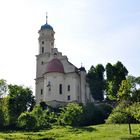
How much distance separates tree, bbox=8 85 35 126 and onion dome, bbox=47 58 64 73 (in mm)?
8202

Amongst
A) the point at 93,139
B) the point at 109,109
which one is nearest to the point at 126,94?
the point at 93,139

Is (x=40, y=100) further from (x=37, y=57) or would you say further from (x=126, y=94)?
(x=126, y=94)

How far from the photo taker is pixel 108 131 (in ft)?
163

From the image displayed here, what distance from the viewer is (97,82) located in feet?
292

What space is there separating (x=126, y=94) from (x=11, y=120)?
21.4 metres

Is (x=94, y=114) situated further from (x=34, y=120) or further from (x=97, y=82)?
(x=97, y=82)

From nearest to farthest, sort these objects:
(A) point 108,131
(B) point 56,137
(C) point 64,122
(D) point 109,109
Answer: (B) point 56,137
(A) point 108,131
(C) point 64,122
(D) point 109,109

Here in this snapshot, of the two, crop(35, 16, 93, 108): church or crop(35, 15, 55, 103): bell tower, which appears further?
crop(35, 15, 55, 103): bell tower

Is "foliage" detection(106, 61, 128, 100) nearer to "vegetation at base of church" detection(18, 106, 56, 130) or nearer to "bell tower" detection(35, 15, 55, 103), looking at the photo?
"bell tower" detection(35, 15, 55, 103)

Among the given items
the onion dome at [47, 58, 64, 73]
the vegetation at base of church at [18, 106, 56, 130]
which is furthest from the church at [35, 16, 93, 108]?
the vegetation at base of church at [18, 106, 56, 130]

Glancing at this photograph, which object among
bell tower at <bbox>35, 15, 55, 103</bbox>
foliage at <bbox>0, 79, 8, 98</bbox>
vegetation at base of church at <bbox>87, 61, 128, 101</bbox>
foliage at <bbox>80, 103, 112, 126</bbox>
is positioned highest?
bell tower at <bbox>35, 15, 55, 103</bbox>

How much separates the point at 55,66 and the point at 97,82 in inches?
518

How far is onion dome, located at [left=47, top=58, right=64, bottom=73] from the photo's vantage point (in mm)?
79750

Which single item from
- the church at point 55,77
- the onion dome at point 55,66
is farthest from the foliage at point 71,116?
the onion dome at point 55,66
